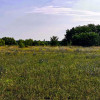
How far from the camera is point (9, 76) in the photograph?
22.0 ft

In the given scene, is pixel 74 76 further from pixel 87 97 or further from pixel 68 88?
pixel 87 97

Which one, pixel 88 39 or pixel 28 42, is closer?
pixel 28 42

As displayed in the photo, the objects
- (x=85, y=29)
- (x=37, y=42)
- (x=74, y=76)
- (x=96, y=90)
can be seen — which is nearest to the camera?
(x=96, y=90)

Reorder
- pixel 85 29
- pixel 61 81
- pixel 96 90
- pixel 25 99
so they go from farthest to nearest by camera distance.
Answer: pixel 85 29
pixel 61 81
pixel 96 90
pixel 25 99

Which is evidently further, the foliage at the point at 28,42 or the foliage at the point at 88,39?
the foliage at the point at 88,39

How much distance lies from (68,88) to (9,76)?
108 inches

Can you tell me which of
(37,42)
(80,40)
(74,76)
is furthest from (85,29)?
(74,76)

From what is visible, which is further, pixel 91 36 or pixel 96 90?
pixel 91 36

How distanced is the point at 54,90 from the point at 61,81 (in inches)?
38.5

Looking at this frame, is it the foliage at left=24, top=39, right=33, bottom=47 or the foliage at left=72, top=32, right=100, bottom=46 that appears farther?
the foliage at left=72, top=32, right=100, bottom=46

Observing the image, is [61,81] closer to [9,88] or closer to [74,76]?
[74,76]

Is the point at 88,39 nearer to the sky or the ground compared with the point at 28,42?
nearer to the sky

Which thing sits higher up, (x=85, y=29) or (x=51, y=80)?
(x=85, y=29)

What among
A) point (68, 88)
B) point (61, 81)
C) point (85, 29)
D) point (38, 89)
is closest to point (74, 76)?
point (61, 81)
